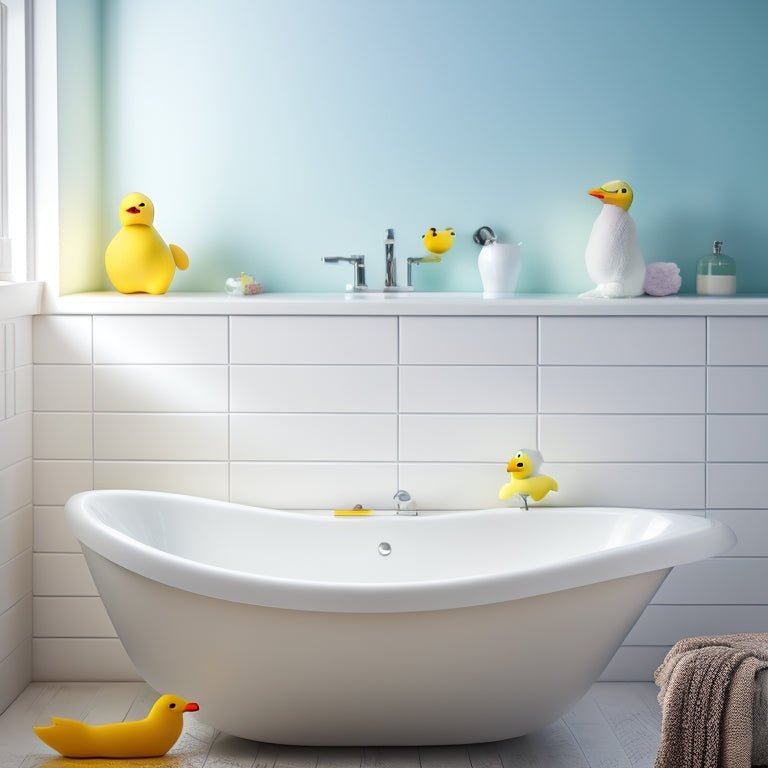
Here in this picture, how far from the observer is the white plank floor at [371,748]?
7.79ft

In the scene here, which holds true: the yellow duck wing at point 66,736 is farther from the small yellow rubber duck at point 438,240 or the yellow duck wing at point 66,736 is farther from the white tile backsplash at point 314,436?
the small yellow rubber duck at point 438,240

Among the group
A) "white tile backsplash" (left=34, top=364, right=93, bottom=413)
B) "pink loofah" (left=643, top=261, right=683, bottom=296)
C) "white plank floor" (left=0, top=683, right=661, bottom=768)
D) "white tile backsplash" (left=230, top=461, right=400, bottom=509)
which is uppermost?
"pink loofah" (left=643, top=261, right=683, bottom=296)

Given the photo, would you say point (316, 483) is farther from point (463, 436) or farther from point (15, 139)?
point (15, 139)

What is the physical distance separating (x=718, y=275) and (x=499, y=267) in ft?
2.35

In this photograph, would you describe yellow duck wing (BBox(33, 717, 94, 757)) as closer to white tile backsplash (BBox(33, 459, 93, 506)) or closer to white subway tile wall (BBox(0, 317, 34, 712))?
white subway tile wall (BBox(0, 317, 34, 712))

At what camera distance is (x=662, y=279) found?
310 centimetres

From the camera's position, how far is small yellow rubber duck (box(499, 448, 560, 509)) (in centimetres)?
273

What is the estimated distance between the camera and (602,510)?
2.74 meters

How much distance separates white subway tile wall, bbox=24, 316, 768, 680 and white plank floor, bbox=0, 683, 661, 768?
0.21 m

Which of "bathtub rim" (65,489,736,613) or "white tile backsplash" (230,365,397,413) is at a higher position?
"white tile backsplash" (230,365,397,413)

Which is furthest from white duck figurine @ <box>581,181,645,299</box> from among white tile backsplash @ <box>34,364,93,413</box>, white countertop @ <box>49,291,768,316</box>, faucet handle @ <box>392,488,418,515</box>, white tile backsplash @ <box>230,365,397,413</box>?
white tile backsplash @ <box>34,364,93,413</box>

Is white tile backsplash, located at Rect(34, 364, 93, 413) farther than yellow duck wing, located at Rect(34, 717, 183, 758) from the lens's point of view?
Yes

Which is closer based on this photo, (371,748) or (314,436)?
(371,748)

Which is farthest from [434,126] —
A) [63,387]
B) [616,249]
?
[63,387]
